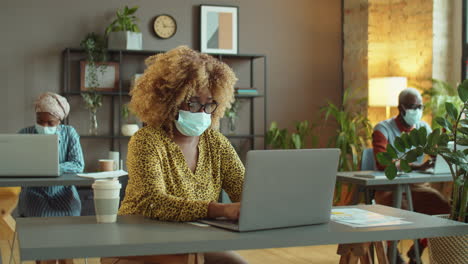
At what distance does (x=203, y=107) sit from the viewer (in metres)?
2.47

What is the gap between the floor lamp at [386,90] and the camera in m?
5.88

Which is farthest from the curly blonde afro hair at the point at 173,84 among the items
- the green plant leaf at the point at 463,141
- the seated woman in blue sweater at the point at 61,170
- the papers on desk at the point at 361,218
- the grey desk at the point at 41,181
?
the seated woman in blue sweater at the point at 61,170

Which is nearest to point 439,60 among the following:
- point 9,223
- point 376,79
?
point 376,79

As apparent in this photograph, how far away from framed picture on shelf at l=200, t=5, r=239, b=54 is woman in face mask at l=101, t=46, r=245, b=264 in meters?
3.80

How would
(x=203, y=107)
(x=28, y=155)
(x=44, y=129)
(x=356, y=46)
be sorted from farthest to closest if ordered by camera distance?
(x=356, y=46) → (x=44, y=129) → (x=28, y=155) → (x=203, y=107)

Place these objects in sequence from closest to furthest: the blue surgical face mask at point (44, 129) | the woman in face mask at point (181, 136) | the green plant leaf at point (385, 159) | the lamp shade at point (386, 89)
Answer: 1. the woman in face mask at point (181, 136)
2. the green plant leaf at point (385, 159)
3. the blue surgical face mask at point (44, 129)
4. the lamp shade at point (386, 89)

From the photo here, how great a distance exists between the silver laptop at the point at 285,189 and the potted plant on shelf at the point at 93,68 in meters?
4.13

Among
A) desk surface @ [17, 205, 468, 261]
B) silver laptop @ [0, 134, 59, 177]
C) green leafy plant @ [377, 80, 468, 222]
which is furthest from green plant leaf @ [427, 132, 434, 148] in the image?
silver laptop @ [0, 134, 59, 177]

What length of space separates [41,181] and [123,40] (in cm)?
276

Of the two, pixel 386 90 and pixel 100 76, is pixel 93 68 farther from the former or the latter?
pixel 386 90

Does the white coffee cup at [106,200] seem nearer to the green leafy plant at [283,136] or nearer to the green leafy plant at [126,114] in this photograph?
the green leafy plant at [126,114]

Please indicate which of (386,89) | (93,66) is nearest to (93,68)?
(93,66)

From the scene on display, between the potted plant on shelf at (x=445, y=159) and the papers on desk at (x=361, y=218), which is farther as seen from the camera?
the potted plant on shelf at (x=445, y=159)

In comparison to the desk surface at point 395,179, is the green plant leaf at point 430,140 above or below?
above
